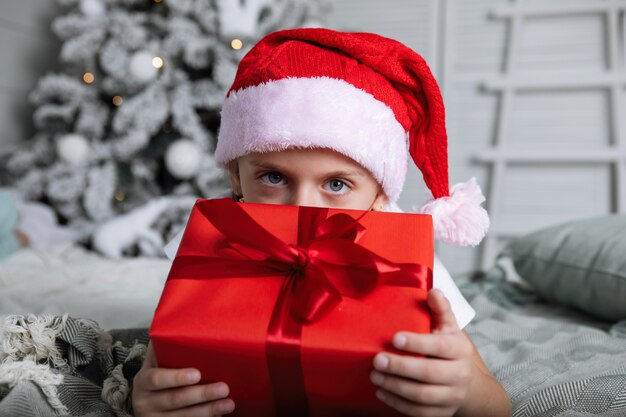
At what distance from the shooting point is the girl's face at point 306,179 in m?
0.88

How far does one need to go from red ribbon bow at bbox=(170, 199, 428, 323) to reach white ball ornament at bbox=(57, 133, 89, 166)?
1780 mm

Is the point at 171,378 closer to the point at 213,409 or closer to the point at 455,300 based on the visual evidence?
the point at 213,409

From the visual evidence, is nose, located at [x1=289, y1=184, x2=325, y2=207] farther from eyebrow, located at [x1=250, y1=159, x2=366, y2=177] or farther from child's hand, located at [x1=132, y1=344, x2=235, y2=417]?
child's hand, located at [x1=132, y1=344, x2=235, y2=417]

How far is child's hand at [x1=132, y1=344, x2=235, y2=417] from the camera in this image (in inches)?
25.1

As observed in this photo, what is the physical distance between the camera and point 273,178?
93cm

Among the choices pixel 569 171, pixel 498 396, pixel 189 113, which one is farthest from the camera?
pixel 569 171

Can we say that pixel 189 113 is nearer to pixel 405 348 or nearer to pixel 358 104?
pixel 358 104

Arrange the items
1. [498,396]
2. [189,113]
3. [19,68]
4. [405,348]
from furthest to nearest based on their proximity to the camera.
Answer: [19,68] → [189,113] → [498,396] → [405,348]

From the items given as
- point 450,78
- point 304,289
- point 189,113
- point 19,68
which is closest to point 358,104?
point 304,289

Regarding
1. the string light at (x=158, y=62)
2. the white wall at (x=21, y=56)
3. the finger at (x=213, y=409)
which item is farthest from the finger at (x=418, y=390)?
the white wall at (x=21, y=56)

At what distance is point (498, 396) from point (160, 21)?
6.71ft

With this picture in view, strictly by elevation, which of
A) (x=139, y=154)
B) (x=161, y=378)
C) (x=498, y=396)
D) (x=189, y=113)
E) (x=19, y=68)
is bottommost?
(x=498, y=396)

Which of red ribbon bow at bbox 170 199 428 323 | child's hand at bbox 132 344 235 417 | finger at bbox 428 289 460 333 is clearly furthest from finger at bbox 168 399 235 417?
finger at bbox 428 289 460 333

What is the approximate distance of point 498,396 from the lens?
2.57ft
